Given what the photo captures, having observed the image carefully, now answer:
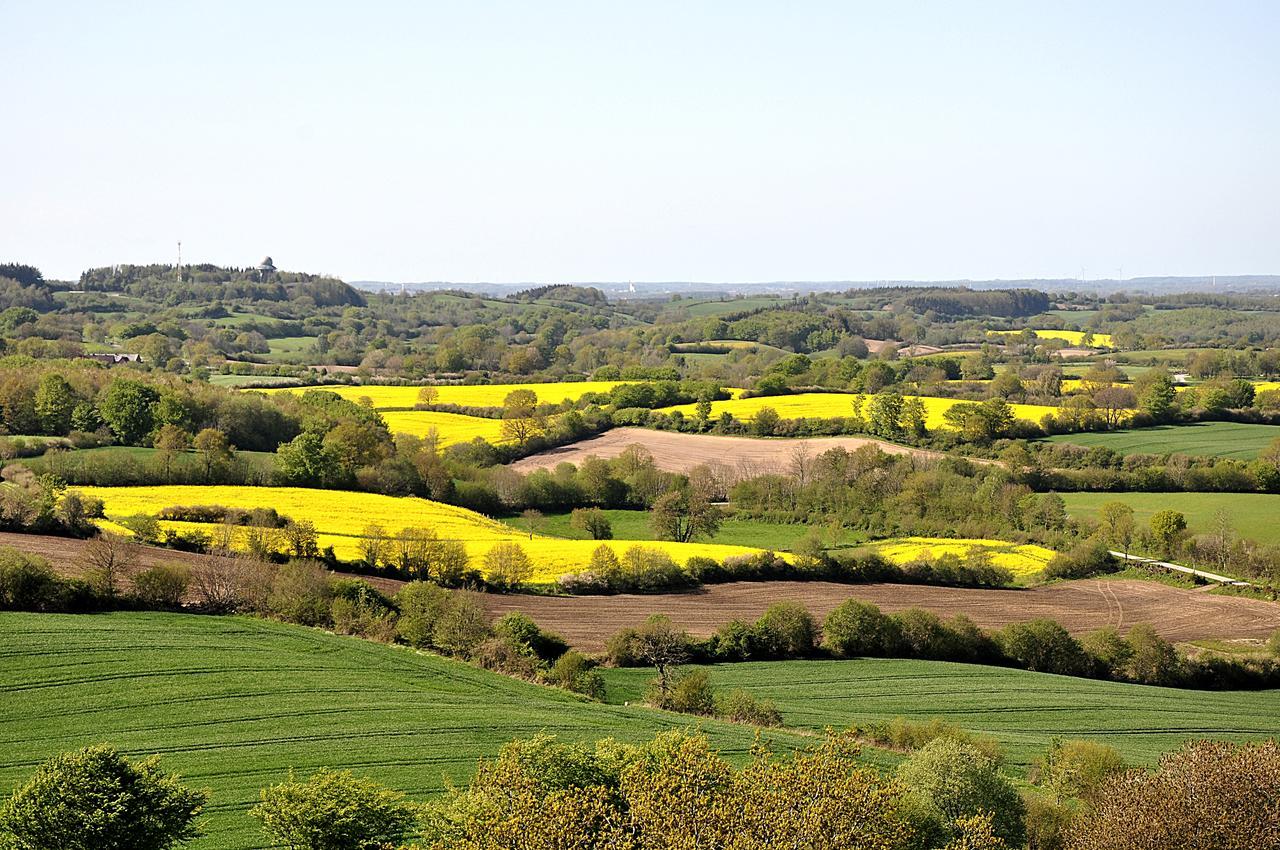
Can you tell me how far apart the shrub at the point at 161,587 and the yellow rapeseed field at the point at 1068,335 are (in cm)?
14506

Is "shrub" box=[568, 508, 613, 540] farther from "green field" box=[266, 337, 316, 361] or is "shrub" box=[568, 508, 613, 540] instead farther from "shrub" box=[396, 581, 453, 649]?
"green field" box=[266, 337, 316, 361]

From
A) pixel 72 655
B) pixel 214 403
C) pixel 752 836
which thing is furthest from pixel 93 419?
pixel 752 836

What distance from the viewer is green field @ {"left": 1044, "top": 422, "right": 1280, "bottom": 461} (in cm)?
7544

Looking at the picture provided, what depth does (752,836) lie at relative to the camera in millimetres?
16719

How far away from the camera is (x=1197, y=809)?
19500 millimetres

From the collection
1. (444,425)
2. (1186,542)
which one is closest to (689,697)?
(1186,542)

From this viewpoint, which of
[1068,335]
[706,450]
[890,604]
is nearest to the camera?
[890,604]

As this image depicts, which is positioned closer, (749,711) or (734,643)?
(749,711)

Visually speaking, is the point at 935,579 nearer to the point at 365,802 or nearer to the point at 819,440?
the point at 819,440

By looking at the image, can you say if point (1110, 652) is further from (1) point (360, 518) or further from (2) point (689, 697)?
(1) point (360, 518)

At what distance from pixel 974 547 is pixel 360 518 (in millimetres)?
30654

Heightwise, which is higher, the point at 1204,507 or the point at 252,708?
the point at 252,708

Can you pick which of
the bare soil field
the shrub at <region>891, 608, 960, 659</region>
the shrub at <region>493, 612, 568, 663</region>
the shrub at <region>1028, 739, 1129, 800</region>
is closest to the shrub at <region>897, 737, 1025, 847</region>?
the shrub at <region>1028, 739, 1129, 800</region>

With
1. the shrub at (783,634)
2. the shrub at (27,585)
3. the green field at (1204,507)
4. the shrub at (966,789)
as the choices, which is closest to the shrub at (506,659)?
the shrub at (783,634)
